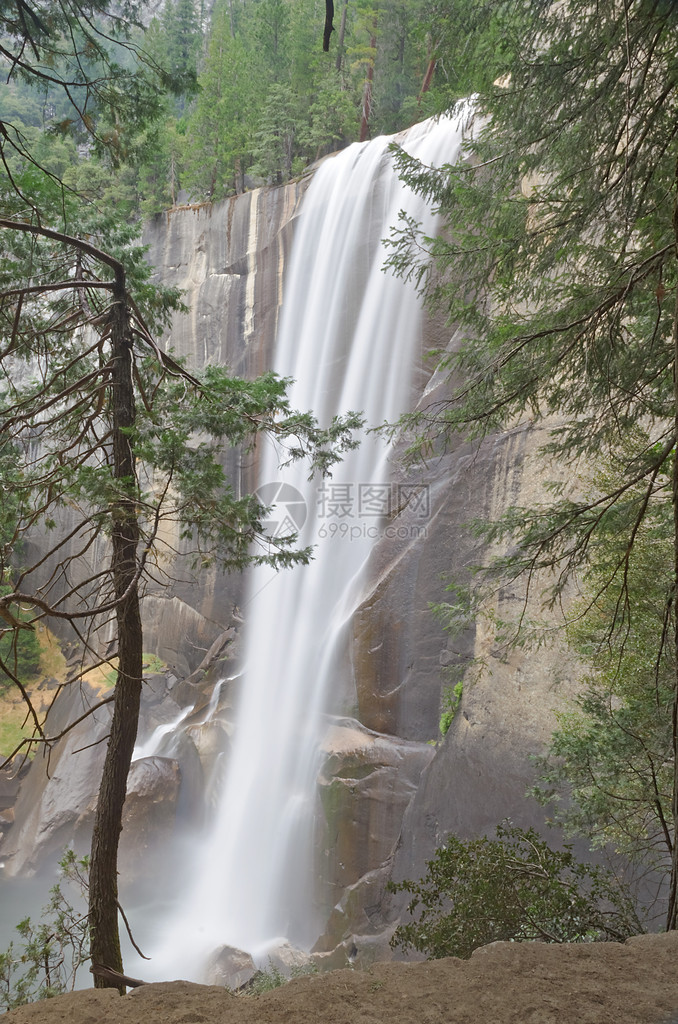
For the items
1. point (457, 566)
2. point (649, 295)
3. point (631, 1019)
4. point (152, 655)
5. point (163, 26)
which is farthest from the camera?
point (163, 26)

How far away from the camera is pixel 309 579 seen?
13945 millimetres

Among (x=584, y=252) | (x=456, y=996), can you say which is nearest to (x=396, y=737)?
(x=584, y=252)

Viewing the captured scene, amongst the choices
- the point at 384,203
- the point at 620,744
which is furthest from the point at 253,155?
the point at 620,744

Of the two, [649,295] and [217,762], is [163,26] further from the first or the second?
[649,295]

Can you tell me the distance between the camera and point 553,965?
246cm

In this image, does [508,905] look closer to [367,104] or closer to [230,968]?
[230,968]

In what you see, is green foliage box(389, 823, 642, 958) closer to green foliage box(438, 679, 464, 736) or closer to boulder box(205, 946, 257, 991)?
green foliage box(438, 679, 464, 736)

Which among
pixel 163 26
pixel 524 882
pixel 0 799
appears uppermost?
pixel 163 26

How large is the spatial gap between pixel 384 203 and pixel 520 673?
1247cm

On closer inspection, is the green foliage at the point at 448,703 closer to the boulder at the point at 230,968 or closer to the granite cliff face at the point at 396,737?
the granite cliff face at the point at 396,737

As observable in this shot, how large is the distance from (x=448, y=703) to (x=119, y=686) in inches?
225

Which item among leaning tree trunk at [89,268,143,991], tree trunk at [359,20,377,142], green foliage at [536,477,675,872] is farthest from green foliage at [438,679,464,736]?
tree trunk at [359,20,377,142]

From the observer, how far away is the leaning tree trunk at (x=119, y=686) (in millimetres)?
4418

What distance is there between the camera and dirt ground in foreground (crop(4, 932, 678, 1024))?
216cm
